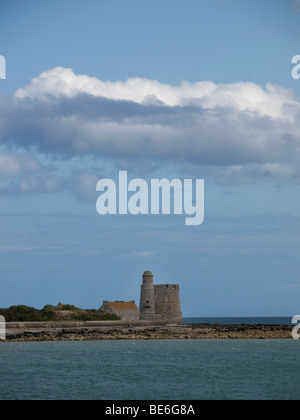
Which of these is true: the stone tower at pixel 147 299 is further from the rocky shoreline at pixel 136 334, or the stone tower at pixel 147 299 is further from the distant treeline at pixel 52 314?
the distant treeline at pixel 52 314

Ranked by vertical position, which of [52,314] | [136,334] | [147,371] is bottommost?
[147,371]

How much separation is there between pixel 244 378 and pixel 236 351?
19.6 m

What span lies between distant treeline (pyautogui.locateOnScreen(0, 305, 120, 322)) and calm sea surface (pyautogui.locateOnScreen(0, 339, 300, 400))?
55.0 feet

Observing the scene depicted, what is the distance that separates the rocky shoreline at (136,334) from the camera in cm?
7399

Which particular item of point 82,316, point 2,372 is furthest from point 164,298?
point 2,372

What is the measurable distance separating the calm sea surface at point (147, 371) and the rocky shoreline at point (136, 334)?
4535mm

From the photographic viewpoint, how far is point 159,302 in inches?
3669

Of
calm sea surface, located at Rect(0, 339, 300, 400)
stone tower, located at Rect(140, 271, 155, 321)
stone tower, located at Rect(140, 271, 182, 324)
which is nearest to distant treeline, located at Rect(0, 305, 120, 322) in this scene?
stone tower, located at Rect(140, 271, 155, 321)

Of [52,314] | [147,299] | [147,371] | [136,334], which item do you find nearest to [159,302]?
[147,299]

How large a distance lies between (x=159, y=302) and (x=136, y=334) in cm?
1531

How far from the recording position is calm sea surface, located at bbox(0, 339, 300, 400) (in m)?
36.0

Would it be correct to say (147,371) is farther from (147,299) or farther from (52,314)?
(52,314)

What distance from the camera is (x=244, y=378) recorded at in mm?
42250
